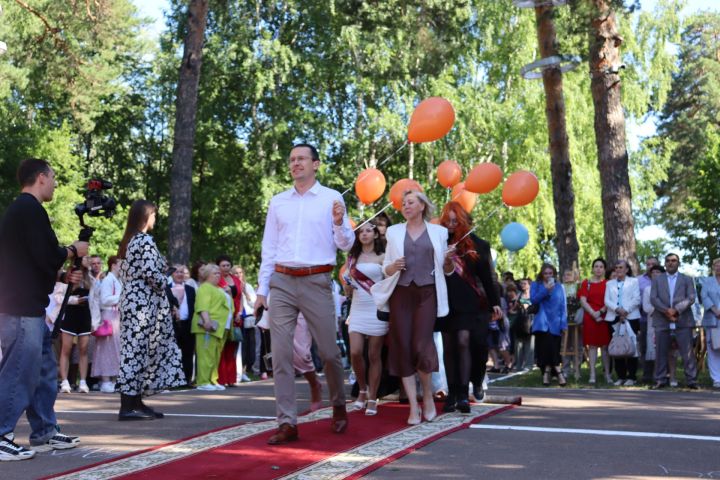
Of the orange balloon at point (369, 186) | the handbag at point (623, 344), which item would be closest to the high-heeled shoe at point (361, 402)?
the orange balloon at point (369, 186)

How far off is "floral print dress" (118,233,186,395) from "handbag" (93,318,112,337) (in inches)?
220

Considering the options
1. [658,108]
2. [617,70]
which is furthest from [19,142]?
[617,70]

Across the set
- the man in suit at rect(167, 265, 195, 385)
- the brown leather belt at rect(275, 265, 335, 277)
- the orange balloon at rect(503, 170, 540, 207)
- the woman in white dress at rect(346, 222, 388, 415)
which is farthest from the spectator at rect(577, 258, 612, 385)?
the brown leather belt at rect(275, 265, 335, 277)

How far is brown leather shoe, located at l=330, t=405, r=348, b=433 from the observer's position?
28.8 ft

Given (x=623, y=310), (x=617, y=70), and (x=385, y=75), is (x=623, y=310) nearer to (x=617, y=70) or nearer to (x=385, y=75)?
(x=617, y=70)

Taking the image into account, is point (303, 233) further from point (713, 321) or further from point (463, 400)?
point (713, 321)

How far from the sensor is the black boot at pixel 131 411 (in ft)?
33.8

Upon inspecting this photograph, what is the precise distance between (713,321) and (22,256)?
36.3 ft

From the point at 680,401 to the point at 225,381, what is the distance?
7087 millimetres

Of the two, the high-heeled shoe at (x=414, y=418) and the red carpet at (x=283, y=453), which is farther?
the high-heeled shoe at (x=414, y=418)

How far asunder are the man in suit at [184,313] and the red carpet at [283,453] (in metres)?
6.83

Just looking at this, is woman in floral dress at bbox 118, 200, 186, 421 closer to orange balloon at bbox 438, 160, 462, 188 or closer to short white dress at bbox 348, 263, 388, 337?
short white dress at bbox 348, 263, 388, 337

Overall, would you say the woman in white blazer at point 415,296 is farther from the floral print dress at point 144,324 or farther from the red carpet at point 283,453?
the floral print dress at point 144,324

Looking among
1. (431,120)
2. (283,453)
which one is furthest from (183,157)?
(283,453)
